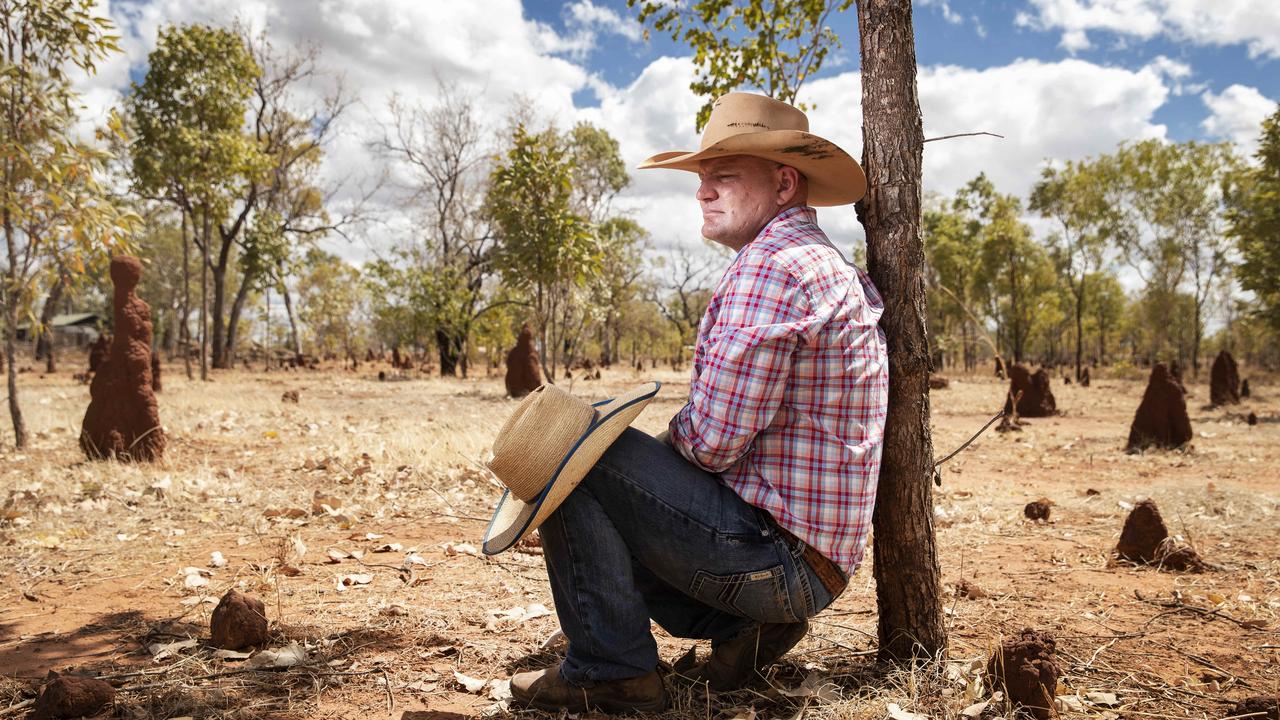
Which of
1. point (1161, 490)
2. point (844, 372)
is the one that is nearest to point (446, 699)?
point (844, 372)

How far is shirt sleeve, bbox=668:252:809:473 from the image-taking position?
2209mm

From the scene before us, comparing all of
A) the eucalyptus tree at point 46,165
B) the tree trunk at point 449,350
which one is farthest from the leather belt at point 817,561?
the tree trunk at point 449,350

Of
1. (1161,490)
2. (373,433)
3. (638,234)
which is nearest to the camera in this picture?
(1161,490)

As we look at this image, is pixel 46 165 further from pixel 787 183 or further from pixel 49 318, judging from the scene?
pixel 49 318

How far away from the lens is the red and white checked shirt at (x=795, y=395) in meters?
2.23

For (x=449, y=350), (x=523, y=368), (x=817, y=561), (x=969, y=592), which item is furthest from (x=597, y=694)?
(x=449, y=350)

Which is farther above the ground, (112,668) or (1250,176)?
(1250,176)

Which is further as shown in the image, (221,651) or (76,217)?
(76,217)

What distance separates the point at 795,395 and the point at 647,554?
2.23 feet

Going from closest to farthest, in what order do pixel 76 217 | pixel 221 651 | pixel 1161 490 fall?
pixel 221 651 → pixel 1161 490 → pixel 76 217

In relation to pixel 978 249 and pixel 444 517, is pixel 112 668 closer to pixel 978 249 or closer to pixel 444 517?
pixel 444 517

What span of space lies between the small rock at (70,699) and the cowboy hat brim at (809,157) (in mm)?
2563

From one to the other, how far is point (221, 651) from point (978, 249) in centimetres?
3997

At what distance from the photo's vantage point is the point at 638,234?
118 feet
